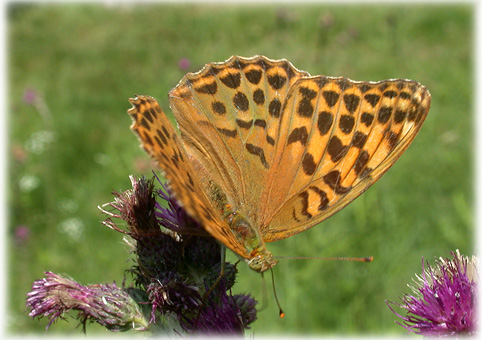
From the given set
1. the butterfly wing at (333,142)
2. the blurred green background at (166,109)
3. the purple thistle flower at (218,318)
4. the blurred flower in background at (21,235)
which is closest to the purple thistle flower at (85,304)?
the purple thistle flower at (218,318)

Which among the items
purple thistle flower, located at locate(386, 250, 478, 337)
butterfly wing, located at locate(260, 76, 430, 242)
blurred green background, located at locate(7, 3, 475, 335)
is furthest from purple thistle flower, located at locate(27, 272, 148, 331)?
blurred green background, located at locate(7, 3, 475, 335)

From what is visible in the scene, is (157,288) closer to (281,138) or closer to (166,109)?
(281,138)

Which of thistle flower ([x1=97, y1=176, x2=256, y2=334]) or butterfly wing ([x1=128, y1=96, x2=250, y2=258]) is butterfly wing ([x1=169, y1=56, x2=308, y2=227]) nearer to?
butterfly wing ([x1=128, y1=96, x2=250, y2=258])

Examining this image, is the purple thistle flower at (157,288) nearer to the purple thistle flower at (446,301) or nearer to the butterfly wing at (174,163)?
the butterfly wing at (174,163)

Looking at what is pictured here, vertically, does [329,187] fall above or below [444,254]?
above

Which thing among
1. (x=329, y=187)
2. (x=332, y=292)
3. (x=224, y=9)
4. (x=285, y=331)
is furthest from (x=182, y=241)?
(x=224, y=9)

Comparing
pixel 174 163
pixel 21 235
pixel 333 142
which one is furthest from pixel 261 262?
pixel 21 235

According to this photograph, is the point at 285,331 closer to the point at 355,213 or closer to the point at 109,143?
the point at 355,213
